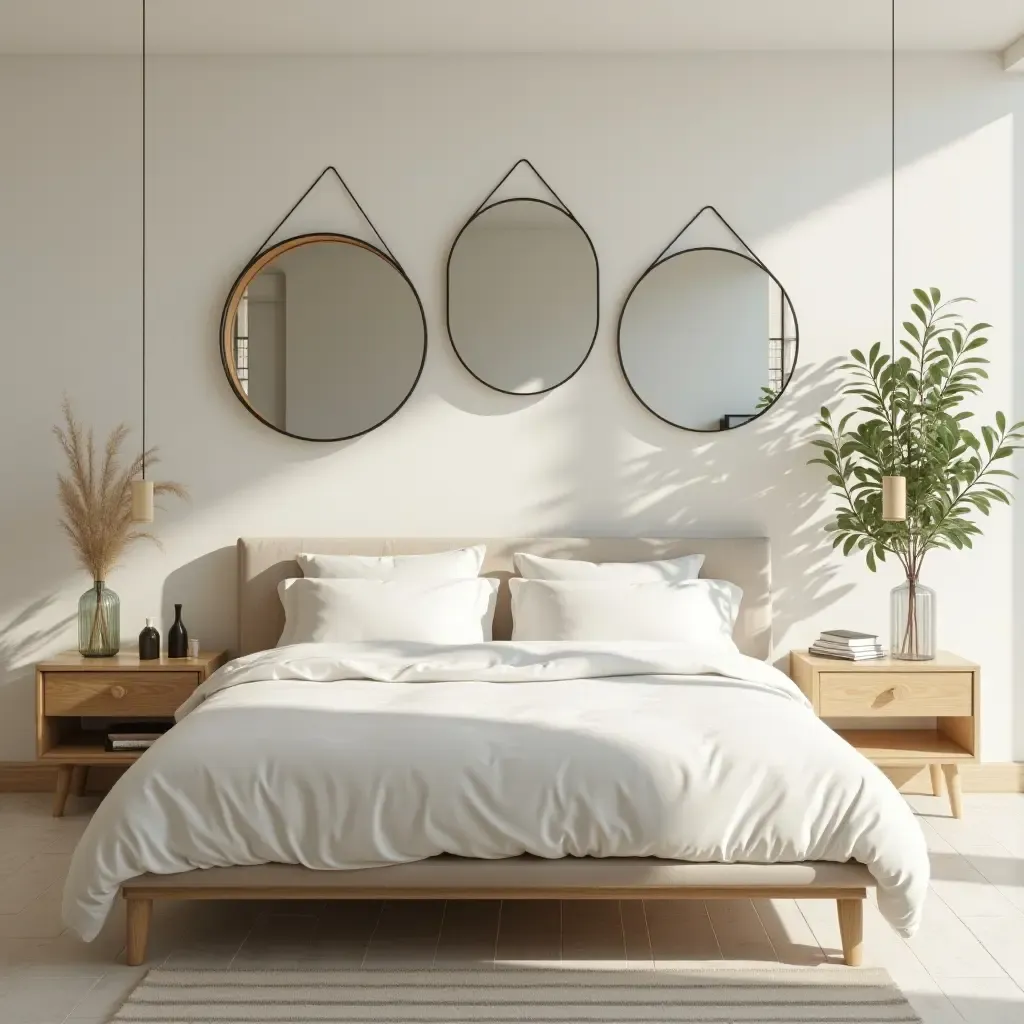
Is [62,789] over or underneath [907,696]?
underneath

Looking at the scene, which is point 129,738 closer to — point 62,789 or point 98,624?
point 62,789

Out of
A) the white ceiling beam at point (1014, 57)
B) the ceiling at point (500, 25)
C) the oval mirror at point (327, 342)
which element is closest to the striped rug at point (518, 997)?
the oval mirror at point (327, 342)

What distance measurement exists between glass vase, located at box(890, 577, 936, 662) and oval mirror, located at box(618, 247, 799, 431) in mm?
917

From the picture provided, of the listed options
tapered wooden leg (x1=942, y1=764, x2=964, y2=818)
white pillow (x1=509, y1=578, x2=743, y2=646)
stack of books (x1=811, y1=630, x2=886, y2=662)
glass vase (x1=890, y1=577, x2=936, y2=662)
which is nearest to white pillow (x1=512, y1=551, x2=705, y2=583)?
white pillow (x1=509, y1=578, x2=743, y2=646)

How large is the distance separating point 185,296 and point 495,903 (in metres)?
2.76

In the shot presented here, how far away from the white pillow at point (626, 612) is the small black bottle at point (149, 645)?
1.38 m

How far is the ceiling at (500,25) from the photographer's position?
4387mm

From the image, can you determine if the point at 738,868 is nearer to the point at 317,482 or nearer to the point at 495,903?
the point at 495,903

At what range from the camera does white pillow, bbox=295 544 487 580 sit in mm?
4582

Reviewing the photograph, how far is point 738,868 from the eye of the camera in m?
2.99

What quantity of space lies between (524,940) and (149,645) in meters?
2.09

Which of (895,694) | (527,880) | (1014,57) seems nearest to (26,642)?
(527,880)

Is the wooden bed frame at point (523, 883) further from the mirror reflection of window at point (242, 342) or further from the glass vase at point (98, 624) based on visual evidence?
the mirror reflection of window at point (242, 342)

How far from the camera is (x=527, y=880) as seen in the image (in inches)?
118
